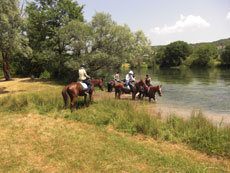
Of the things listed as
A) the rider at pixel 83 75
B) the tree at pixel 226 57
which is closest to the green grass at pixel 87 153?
the rider at pixel 83 75

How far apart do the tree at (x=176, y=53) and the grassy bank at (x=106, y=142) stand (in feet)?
348

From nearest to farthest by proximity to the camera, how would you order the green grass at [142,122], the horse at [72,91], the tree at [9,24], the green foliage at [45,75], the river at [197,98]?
1. the green grass at [142,122]
2. the horse at [72,91]
3. the river at [197,98]
4. the tree at [9,24]
5. the green foliage at [45,75]

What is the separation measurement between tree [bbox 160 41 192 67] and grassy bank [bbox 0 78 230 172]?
106044 mm

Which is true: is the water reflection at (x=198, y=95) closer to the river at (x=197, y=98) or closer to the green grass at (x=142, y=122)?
the river at (x=197, y=98)

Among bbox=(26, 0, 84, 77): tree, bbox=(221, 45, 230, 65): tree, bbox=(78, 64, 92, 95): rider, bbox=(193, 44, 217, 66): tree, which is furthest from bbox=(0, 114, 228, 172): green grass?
bbox=(193, 44, 217, 66): tree

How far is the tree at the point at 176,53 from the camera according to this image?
105375 mm

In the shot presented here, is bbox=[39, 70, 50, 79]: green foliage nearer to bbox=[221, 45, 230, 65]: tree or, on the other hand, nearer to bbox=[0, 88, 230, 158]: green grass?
bbox=[0, 88, 230, 158]: green grass

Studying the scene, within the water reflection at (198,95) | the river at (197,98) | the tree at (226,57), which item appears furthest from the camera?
the tree at (226,57)

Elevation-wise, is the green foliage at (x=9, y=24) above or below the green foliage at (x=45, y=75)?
above

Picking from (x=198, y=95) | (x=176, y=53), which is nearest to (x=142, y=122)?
(x=198, y=95)

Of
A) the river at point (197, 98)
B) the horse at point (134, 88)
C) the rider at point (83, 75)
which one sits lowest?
the river at point (197, 98)

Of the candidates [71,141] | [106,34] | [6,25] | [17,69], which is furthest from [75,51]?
[71,141]

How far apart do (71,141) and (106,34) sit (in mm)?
20021

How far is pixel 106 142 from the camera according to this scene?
5.78 meters
